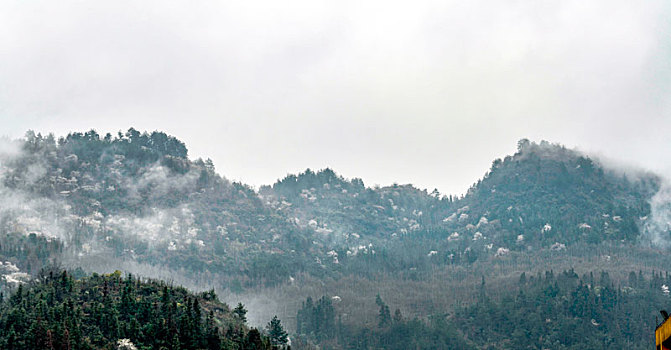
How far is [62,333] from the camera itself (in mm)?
195500

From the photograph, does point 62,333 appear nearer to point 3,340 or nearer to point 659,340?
point 3,340

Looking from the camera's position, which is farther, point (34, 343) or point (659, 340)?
point (34, 343)

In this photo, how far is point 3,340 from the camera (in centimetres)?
19412

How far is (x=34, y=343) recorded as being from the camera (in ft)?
630

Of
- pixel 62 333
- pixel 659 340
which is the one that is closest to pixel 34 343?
pixel 62 333

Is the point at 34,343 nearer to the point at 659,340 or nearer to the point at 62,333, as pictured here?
the point at 62,333

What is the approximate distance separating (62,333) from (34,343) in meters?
6.26

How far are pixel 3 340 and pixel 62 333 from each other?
1248 centimetres

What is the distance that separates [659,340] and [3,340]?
517ft

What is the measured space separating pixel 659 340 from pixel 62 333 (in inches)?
5953

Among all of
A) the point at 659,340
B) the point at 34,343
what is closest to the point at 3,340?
the point at 34,343

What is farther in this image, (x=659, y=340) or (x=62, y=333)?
(x=62, y=333)
